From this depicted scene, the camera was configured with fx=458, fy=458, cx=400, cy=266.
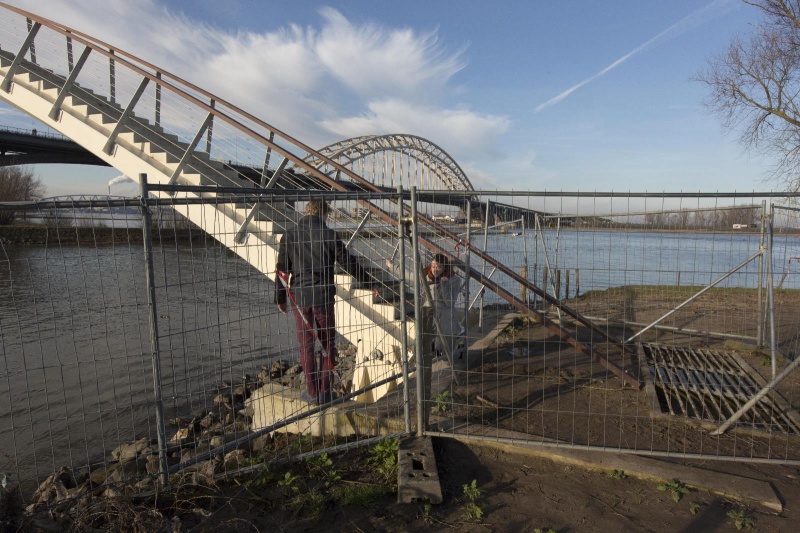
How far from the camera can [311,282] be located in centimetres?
420

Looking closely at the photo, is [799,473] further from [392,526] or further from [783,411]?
[392,526]

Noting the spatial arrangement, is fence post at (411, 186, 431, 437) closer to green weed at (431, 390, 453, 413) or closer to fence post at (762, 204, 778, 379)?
green weed at (431, 390, 453, 413)

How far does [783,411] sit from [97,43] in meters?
10.8

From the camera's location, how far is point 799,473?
327 cm

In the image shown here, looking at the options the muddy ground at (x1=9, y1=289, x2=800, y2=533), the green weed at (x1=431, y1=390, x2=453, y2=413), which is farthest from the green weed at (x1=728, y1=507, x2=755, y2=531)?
the green weed at (x1=431, y1=390, x2=453, y2=413)

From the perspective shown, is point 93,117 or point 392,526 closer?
point 392,526

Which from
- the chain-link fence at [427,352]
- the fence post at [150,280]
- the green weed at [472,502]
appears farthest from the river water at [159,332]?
the green weed at [472,502]

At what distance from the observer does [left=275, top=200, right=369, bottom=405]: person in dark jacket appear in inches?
164

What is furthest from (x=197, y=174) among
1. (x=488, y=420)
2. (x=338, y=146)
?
(x=338, y=146)

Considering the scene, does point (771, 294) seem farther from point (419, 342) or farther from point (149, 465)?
point (149, 465)

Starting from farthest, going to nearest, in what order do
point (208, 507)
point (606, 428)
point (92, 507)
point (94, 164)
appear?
point (94, 164) → point (606, 428) → point (208, 507) → point (92, 507)

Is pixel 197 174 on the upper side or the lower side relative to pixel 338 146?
lower

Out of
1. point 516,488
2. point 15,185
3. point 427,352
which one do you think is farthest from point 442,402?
point 15,185

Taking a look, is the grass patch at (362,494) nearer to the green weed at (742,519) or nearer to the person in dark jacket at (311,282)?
the person in dark jacket at (311,282)
